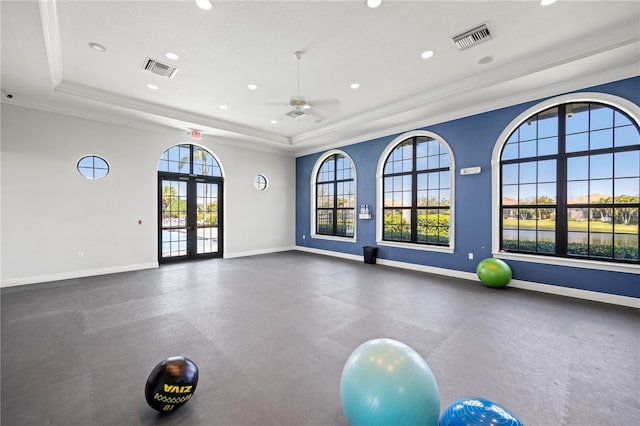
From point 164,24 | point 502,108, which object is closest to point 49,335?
point 164,24

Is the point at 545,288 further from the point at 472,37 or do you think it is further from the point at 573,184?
the point at 472,37

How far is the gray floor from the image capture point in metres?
1.99

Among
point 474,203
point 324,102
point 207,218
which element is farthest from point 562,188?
point 207,218

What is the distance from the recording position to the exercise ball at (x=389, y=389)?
58.9 inches

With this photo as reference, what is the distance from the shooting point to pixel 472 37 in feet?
11.7

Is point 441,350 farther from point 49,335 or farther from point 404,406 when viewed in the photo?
point 49,335

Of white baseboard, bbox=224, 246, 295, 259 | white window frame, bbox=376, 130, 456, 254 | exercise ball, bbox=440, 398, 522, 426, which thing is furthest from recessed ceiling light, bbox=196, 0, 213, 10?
white baseboard, bbox=224, 246, 295, 259

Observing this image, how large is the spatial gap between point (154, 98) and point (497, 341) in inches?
274

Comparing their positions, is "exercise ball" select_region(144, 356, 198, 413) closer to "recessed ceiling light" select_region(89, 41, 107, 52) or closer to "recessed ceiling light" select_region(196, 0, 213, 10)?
"recessed ceiling light" select_region(196, 0, 213, 10)

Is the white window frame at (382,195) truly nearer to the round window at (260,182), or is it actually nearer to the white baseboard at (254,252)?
the white baseboard at (254,252)

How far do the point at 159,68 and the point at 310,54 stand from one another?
241cm

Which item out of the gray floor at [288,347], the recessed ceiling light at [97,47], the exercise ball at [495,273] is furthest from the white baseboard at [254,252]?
the exercise ball at [495,273]

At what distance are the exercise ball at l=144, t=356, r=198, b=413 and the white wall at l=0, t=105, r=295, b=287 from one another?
17.9ft

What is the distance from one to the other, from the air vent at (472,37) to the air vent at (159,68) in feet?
13.9
